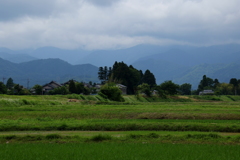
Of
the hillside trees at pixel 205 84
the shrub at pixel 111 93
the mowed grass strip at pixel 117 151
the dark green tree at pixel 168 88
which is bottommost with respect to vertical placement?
the mowed grass strip at pixel 117 151

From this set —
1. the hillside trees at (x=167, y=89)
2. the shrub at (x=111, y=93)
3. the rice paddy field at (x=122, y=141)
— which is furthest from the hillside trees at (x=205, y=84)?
the rice paddy field at (x=122, y=141)

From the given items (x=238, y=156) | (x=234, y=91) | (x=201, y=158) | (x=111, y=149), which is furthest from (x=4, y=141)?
(x=234, y=91)

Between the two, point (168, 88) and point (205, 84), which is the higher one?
point (205, 84)

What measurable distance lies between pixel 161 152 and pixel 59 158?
4567 millimetres

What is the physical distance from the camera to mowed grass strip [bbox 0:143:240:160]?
42.4 feet

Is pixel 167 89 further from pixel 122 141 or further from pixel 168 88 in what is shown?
pixel 122 141

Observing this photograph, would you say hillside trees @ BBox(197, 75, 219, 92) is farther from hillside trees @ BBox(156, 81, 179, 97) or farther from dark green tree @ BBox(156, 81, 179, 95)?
hillside trees @ BBox(156, 81, 179, 97)

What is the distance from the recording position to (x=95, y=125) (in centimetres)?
2344

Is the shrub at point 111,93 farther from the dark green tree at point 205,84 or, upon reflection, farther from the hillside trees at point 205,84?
the dark green tree at point 205,84

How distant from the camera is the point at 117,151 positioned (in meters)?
14.1

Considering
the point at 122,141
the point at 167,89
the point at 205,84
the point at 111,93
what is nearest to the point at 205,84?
the point at 205,84

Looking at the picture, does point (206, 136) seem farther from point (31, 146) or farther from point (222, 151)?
point (31, 146)

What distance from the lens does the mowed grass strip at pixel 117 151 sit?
42.4 feet

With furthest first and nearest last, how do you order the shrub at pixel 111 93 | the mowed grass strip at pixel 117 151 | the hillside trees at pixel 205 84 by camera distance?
the hillside trees at pixel 205 84 → the shrub at pixel 111 93 → the mowed grass strip at pixel 117 151
